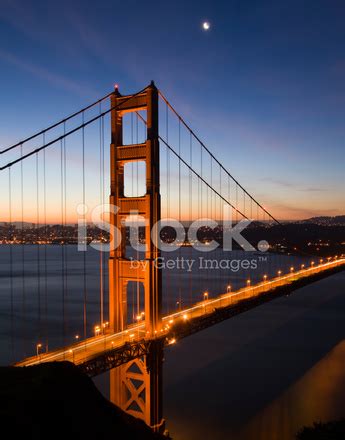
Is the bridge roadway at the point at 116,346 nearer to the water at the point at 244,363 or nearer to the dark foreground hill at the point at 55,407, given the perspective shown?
the dark foreground hill at the point at 55,407

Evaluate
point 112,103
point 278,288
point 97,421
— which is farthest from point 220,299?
point 97,421

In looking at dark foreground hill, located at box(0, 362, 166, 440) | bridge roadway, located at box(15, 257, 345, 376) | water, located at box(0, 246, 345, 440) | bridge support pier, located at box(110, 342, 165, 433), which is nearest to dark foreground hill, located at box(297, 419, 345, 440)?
water, located at box(0, 246, 345, 440)

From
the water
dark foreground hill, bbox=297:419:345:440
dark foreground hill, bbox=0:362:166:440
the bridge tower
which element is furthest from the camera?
the water

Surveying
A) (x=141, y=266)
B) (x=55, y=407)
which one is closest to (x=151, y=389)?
(x=141, y=266)

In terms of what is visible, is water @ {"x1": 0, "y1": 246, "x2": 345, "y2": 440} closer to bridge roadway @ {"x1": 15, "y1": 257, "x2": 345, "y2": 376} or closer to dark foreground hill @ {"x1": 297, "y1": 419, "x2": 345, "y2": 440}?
dark foreground hill @ {"x1": 297, "y1": 419, "x2": 345, "y2": 440}

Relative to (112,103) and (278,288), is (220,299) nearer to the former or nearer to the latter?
(278,288)
